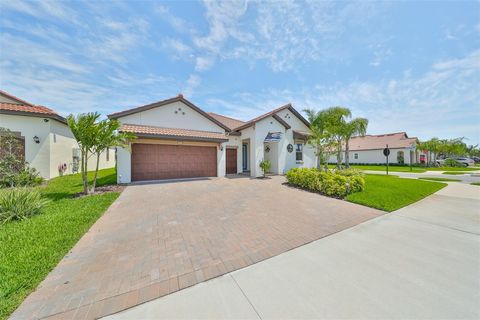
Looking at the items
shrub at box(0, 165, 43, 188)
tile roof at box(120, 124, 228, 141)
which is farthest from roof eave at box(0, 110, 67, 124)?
tile roof at box(120, 124, 228, 141)

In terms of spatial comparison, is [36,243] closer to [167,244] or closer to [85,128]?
[167,244]

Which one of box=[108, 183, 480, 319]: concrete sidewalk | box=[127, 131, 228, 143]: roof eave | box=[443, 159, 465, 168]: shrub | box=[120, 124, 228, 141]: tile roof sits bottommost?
box=[108, 183, 480, 319]: concrete sidewalk

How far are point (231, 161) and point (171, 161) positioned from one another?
553 centimetres

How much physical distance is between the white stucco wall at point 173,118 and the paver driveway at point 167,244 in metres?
6.88

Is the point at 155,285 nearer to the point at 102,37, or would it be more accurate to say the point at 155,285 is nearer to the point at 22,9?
the point at 102,37

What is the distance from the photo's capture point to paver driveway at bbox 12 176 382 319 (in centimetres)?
265

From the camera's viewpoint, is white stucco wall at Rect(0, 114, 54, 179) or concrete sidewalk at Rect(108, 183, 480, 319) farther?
white stucco wall at Rect(0, 114, 54, 179)

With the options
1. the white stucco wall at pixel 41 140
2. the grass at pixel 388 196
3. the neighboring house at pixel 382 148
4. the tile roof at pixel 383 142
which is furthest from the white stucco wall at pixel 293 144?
the white stucco wall at pixel 41 140

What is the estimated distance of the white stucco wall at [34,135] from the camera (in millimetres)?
10992

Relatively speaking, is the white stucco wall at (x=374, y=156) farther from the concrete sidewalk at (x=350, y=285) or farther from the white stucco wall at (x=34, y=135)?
the white stucco wall at (x=34, y=135)

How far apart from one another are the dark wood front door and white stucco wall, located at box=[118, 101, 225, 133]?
2405 mm

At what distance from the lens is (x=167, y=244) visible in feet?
13.8

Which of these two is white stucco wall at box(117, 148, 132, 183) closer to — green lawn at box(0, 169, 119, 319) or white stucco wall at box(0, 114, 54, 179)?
green lawn at box(0, 169, 119, 319)

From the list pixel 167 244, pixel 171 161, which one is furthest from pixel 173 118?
pixel 167 244
